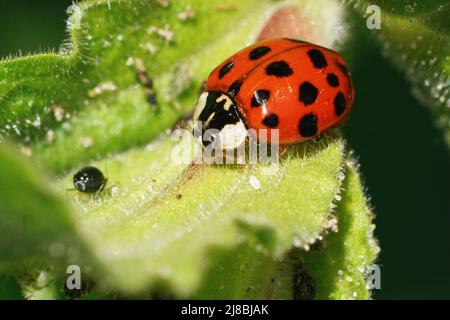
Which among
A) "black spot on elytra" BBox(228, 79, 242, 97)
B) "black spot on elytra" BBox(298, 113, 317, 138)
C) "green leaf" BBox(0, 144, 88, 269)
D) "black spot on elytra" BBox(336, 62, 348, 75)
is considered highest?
"black spot on elytra" BBox(336, 62, 348, 75)

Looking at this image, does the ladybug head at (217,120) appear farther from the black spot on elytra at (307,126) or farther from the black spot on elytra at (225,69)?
the black spot on elytra at (307,126)

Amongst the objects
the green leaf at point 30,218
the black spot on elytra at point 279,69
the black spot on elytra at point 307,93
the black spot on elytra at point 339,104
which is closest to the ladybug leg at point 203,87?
the black spot on elytra at point 279,69

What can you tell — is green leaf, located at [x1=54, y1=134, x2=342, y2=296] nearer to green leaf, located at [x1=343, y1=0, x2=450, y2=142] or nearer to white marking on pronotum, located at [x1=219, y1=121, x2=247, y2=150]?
white marking on pronotum, located at [x1=219, y1=121, x2=247, y2=150]

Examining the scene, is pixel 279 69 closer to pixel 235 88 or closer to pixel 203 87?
pixel 235 88

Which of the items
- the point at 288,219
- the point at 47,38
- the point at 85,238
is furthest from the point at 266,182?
the point at 47,38

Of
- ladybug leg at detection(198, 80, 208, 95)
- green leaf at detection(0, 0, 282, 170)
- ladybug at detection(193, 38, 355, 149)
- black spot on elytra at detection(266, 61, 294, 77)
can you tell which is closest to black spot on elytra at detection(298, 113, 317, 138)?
ladybug at detection(193, 38, 355, 149)
